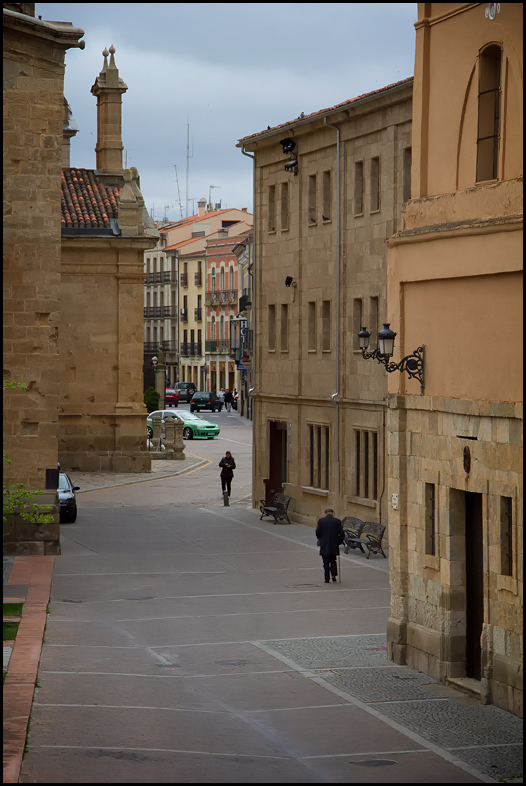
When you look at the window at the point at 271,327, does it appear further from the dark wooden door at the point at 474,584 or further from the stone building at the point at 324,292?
the dark wooden door at the point at 474,584

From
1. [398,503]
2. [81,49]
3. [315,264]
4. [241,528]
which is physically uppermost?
[81,49]

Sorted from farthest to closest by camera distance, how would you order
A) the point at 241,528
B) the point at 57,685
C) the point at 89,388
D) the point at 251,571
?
1. the point at 89,388
2. the point at 241,528
3. the point at 251,571
4. the point at 57,685

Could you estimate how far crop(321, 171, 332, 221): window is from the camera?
33406 mm

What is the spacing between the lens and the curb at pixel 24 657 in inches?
490

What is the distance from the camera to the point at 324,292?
3344 centimetres

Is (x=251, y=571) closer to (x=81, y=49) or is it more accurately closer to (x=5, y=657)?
(x=5, y=657)

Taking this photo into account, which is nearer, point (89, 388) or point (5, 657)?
point (5, 657)

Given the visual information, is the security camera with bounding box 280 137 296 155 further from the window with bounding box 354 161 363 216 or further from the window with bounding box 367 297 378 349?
the window with bounding box 367 297 378 349

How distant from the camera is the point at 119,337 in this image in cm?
4775

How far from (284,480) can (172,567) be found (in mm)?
10407

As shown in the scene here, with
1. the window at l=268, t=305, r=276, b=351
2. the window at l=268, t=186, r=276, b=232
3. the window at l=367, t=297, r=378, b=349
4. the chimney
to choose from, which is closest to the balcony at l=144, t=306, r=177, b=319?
the chimney

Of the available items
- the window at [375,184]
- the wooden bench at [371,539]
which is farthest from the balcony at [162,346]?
A: the wooden bench at [371,539]

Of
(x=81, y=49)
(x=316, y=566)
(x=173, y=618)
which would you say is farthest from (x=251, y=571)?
(x=81, y=49)

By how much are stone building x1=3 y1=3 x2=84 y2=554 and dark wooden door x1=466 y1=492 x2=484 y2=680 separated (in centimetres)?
1308
